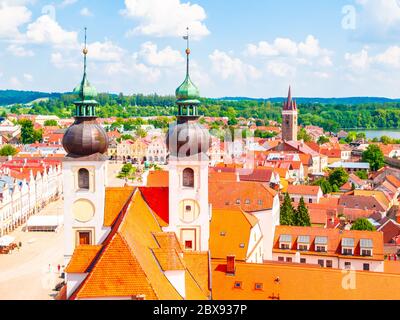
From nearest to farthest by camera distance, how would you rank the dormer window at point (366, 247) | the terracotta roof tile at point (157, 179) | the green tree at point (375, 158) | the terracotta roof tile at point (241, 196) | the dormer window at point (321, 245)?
the dormer window at point (366, 247) < the dormer window at point (321, 245) < the terracotta roof tile at point (241, 196) < the terracotta roof tile at point (157, 179) < the green tree at point (375, 158)

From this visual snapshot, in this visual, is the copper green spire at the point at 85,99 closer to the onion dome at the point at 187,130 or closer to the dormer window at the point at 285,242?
the onion dome at the point at 187,130

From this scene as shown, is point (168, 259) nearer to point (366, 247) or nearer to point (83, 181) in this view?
point (83, 181)

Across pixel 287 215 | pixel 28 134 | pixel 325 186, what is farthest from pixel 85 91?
pixel 28 134

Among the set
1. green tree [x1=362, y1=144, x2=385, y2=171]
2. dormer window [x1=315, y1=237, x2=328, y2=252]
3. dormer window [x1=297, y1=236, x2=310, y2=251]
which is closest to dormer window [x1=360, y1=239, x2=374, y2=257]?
dormer window [x1=315, y1=237, x2=328, y2=252]

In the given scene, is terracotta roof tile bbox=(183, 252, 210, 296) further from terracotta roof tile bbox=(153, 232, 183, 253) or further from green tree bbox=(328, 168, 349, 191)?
green tree bbox=(328, 168, 349, 191)

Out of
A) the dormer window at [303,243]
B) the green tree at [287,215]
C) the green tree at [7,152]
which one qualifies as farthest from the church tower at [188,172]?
the green tree at [7,152]
